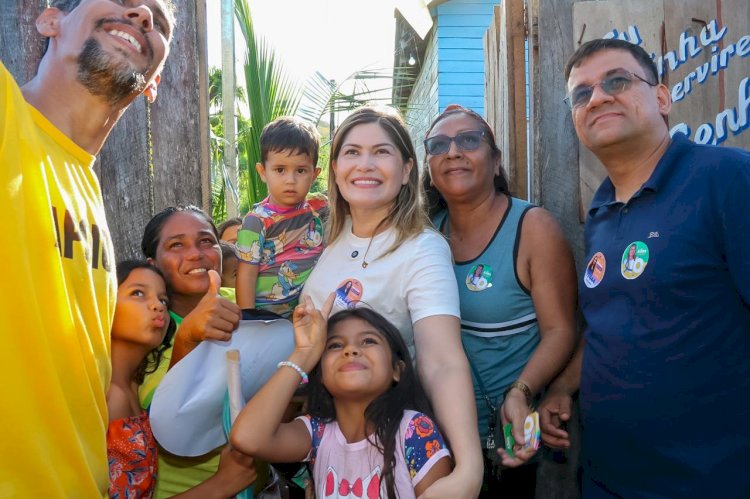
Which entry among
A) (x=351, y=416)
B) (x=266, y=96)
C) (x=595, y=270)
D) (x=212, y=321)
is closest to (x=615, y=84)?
(x=595, y=270)

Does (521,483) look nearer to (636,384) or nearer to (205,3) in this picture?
(636,384)

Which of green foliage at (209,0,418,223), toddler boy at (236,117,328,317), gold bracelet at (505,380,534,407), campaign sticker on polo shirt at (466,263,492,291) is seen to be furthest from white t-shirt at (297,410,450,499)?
green foliage at (209,0,418,223)

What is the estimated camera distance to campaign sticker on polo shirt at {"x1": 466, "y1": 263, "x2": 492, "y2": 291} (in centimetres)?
270

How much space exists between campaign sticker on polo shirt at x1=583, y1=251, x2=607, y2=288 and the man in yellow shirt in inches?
62.8

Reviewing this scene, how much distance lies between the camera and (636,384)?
2.15 metres

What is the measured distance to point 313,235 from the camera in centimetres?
365

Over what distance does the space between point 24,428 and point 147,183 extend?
169 cm

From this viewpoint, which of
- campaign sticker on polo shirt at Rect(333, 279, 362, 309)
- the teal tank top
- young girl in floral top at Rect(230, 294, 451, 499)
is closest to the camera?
young girl in floral top at Rect(230, 294, 451, 499)

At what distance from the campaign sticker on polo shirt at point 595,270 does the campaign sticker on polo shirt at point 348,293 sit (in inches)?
32.5

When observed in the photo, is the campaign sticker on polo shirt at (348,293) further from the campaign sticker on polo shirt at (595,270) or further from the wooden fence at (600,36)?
the wooden fence at (600,36)

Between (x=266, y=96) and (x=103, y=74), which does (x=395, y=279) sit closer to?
(x=103, y=74)

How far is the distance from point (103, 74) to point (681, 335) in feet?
6.21

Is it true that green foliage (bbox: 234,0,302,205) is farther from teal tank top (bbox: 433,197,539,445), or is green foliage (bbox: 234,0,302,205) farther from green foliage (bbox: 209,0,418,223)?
teal tank top (bbox: 433,197,539,445)

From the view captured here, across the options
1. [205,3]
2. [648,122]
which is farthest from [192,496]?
[205,3]
